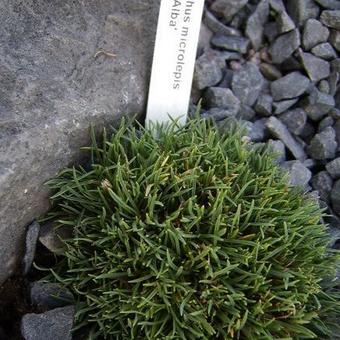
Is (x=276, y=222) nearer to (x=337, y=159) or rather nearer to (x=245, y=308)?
(x=245, y=308)

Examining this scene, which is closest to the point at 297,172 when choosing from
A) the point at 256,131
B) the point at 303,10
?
the point at 256,131

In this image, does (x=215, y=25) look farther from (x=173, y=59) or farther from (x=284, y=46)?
(x=173, y=59)

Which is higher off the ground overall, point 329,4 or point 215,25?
point 329,4

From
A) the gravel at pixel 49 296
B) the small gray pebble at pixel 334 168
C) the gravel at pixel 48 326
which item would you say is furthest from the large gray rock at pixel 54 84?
the small gray pebble at pixel 334 168

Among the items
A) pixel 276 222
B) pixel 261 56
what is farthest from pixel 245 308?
pixel 261 56

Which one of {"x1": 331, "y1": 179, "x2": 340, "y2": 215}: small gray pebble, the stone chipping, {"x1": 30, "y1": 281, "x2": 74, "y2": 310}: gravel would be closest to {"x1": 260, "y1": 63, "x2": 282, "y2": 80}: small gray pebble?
the stone chipping

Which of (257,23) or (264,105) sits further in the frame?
(257,23)
